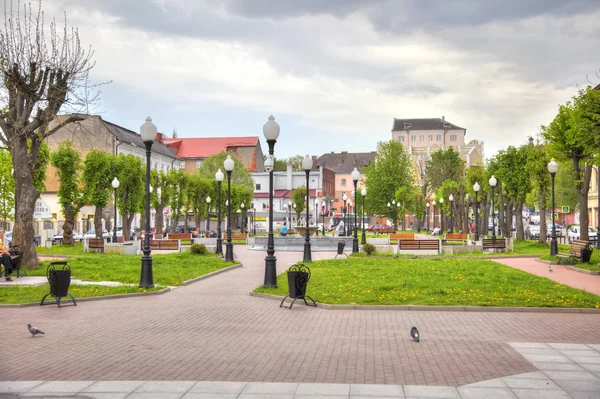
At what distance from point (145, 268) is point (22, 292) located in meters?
3.00

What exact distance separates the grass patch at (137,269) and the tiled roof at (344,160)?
10654 cm

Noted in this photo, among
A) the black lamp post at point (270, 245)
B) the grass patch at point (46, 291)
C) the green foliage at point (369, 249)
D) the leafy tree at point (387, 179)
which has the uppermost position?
the leafy tree at point (387, 179)

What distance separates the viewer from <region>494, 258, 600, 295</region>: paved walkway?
16.7 m

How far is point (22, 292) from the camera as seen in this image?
14695 mm

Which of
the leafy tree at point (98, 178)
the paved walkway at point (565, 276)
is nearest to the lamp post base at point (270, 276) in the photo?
the paved walkway at point (565, 276)

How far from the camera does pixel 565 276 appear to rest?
1958cm

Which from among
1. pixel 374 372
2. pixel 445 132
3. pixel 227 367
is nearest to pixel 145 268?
pixel 227 367

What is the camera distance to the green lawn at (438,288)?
13219 millimetres

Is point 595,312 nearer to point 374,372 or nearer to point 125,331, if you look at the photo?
point 374,372

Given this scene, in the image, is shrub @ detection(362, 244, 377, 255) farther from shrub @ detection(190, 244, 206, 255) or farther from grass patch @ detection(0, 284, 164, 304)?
grass patch @ detection(0, 284, 164, 304)

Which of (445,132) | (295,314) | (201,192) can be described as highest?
(445,132)

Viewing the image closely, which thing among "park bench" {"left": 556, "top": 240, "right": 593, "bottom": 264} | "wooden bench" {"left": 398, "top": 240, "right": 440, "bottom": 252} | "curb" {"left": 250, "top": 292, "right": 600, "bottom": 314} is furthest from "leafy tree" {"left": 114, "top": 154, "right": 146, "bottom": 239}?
"curb" {"left": 250, "top": 292, "right": 600, "bottom": 314}

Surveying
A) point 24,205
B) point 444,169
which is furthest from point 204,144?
point 24,205

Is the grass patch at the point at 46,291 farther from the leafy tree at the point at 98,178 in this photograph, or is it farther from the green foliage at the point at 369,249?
the leafy tree at the point at 98,178
